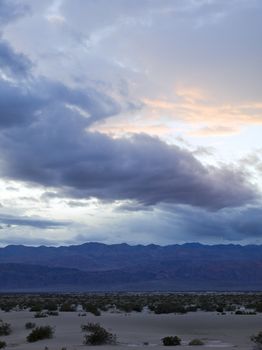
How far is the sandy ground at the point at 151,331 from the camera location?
24719mm

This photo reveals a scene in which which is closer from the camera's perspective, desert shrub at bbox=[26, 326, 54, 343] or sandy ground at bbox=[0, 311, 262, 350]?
sandy ground at bbox=[0, 311, 262, 350]

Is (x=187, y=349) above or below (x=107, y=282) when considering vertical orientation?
below

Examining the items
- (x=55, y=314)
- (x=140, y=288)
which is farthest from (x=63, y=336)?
(x=140, y=288)

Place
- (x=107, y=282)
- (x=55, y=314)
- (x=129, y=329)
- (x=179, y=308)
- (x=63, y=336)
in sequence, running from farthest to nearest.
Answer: (x=107, y=282), (x=179, y=308), (x=55, y=314), (x=129, y=329), (x=63, y=336)

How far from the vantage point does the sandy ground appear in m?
24.7

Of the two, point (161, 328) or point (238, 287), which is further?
point (238, 287)

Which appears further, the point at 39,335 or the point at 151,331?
the point at 151,331

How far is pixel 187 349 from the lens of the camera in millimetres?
21906

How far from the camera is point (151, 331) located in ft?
105

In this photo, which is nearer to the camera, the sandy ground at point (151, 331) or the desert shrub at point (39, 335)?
the sandy ground at point (151, 331)

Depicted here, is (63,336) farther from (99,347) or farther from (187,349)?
(187,349)

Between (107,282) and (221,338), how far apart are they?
Result: 173776 mm

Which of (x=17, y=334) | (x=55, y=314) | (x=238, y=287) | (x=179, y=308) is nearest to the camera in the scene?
(x=17, y=334)

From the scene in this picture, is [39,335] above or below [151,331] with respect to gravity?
below
